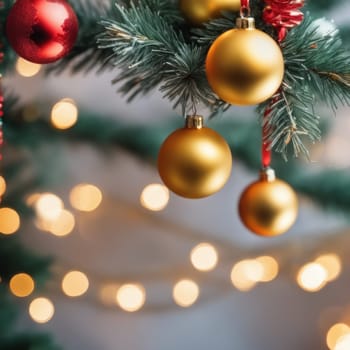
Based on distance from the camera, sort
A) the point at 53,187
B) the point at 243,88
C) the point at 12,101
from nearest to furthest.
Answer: the point at 243,88 → the point at 12,101 → the point at 53,187

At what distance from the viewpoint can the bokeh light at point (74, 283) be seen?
83cm

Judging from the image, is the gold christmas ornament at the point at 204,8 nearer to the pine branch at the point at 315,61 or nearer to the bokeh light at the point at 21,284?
the pine branch at the point at 315,61

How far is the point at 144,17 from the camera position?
462 millimetres

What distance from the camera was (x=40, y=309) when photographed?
819mm

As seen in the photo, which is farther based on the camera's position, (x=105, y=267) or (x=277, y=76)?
(x=105, y=267)

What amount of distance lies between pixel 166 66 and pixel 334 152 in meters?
0.43

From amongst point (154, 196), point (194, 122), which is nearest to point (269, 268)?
point (154, 196)

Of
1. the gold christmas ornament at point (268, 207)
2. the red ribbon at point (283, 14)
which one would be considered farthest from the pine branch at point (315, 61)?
the gold christmas ornament at point (268, 207)

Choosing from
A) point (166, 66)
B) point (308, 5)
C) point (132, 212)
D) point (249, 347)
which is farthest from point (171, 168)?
point (249, 347)

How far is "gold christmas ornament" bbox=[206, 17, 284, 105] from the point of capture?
0.39 m

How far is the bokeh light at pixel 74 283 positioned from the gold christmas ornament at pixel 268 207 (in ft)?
1.16

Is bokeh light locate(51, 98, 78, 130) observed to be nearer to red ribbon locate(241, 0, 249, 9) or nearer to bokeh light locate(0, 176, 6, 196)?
bokeh light locate(0, 176, 6, 196)

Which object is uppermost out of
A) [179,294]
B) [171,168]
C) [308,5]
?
[308,5]

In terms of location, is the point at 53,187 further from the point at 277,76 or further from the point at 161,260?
the point at 277,76
